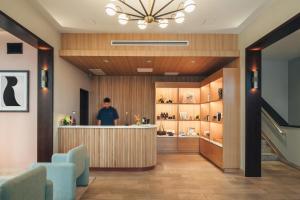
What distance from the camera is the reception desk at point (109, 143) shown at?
5.93 meters

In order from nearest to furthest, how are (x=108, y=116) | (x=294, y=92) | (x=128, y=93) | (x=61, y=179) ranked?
(x=61, y=179) → (x=108, y=116) → (x=294, y=92) → (x=128, y=93)

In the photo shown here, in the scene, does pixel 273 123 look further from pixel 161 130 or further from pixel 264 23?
pixel 264 23

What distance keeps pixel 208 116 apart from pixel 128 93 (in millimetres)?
Result: 3075

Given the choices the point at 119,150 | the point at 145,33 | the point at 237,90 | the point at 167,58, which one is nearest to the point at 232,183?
the point at 237,90

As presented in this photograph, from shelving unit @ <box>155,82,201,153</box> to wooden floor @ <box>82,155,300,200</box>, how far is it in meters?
2.05

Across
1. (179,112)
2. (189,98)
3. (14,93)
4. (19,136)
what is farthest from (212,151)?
(14,93)

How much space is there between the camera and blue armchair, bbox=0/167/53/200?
2088 millimetres

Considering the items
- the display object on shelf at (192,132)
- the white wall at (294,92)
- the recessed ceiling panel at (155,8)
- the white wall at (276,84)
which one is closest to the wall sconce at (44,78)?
the recessed ceiling panel at (155,8)

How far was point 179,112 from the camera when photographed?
350 inches

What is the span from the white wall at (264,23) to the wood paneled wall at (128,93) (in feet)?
11.3

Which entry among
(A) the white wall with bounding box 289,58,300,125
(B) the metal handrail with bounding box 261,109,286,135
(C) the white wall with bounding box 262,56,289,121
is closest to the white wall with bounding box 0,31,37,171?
(B) the metal handrail with bounding box 261,109,286,135

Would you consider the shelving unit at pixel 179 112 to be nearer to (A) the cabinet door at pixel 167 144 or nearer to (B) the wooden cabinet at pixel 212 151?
(A) the cabinet door at pixel 167 144

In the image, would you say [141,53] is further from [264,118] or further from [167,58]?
[264,118]

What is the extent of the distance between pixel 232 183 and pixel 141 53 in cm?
343
